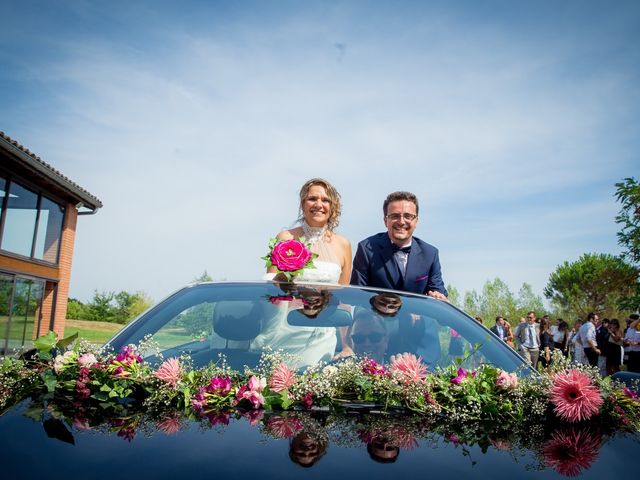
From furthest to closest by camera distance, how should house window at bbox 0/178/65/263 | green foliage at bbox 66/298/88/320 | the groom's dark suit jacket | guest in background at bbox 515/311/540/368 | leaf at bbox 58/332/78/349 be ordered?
green foliage at bbox 66/298/88/320 → house window at bbox 0/178/65/263 → guest in background at bbox 515/311/540/368 → the groom's dark suit jacket → leaf at bbox 58/332/78/349

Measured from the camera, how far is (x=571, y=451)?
4.79ft

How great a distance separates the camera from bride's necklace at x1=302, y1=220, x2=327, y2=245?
540cm

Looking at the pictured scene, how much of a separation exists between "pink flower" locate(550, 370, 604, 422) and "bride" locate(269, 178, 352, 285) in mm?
3386

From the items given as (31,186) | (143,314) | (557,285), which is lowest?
(143,314)

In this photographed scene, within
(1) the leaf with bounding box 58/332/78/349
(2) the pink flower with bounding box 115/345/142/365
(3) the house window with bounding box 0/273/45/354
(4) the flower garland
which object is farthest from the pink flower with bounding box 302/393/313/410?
(3) the house window with bounding box 0/273/45/354

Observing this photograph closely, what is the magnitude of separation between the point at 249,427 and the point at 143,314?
1.19 meters

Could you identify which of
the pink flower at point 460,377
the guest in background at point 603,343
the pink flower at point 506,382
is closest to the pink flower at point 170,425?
the pink flower at point 460,377

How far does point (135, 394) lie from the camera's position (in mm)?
1802


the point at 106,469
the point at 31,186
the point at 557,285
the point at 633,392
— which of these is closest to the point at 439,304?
the point at 633,392

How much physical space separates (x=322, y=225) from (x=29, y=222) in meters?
16.1

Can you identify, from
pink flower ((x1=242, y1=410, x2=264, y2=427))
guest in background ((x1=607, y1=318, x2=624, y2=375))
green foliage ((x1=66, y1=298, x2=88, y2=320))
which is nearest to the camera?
pink flower ((x1=242, y1=410, x2=264, y2=427))

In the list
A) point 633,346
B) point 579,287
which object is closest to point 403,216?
point 633,346

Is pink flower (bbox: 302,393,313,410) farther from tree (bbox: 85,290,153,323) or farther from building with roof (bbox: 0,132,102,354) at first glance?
tree (bbox: 85,290,153,323)

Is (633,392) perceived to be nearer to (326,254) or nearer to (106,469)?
(106,469)
